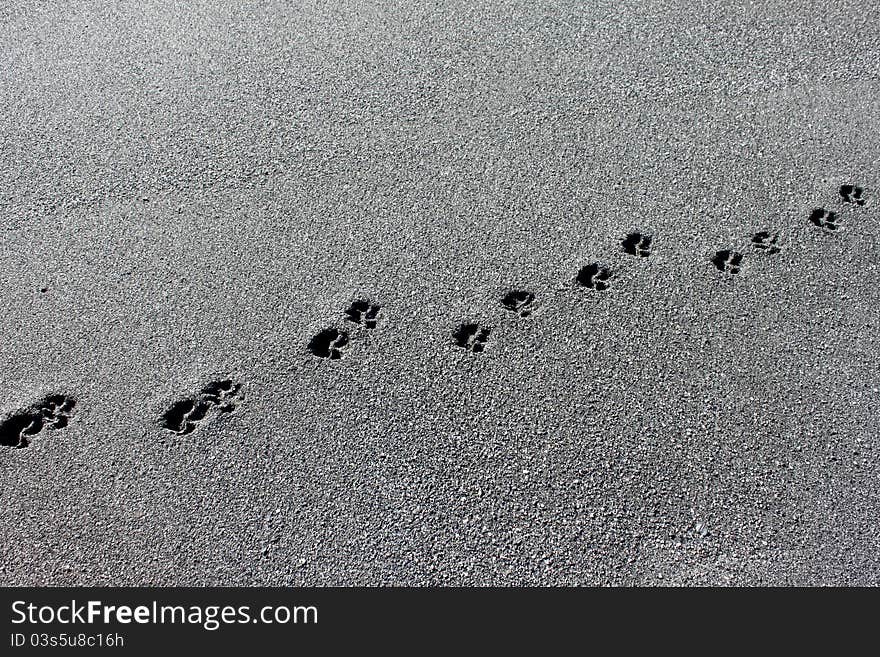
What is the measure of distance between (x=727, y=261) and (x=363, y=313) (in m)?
1.29

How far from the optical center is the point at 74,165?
127 inches

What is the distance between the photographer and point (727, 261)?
111 inches

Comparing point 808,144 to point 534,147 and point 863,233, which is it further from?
point 534,147

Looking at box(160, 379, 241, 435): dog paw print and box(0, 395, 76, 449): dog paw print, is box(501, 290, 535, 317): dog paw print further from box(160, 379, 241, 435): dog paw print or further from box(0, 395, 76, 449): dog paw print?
box(0, 395, 76, 449): dog paw print

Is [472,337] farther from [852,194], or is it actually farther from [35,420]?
[852,194]

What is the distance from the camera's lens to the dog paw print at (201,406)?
7.89 ft

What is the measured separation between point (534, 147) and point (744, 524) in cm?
172

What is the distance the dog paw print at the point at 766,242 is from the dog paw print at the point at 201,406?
1868mm

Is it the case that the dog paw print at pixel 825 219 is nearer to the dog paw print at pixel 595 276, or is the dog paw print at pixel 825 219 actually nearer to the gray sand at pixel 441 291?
the gray sand at pixel 441 291

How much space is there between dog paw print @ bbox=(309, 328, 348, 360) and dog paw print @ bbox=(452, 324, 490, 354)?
1.19 ft

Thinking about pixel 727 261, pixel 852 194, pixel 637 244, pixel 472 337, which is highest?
pixel 852 194

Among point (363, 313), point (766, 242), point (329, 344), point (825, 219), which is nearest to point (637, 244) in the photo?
point (766, 242)

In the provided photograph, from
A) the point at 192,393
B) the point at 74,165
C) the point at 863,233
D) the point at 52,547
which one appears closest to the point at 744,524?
the point at 863,233

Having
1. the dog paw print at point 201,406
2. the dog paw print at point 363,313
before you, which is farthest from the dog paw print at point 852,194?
the dog paw print at point 201,406
